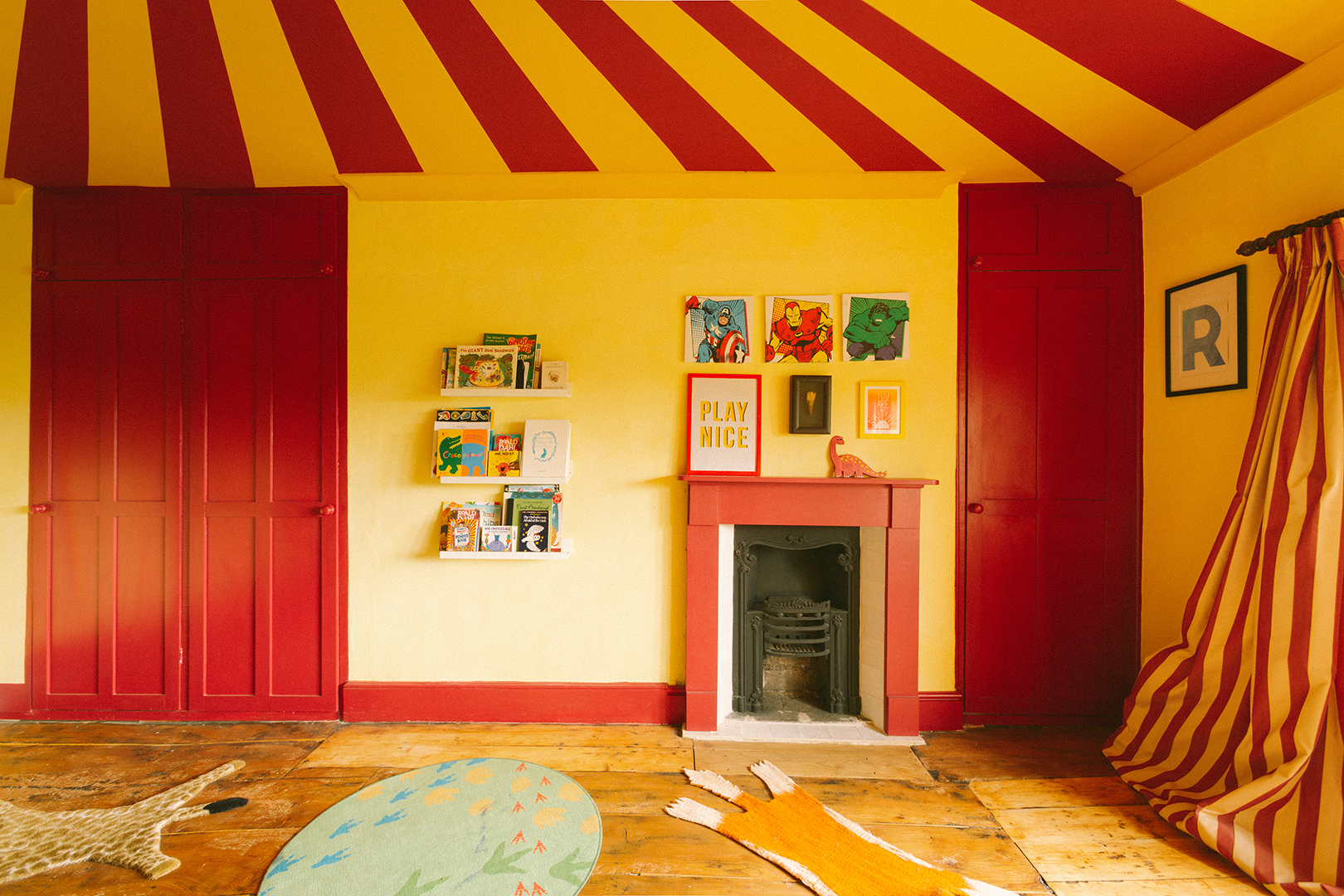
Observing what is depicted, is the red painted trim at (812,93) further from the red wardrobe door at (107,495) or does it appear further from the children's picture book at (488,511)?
the red wardrobe door at (107,495)

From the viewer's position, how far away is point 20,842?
71.4 inches

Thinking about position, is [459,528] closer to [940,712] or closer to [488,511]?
[488,511]

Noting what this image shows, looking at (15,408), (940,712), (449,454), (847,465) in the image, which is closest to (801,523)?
(847,465)

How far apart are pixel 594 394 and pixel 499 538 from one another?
2.67 feet

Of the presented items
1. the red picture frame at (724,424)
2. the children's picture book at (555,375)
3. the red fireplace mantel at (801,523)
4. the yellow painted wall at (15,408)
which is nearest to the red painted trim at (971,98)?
the red picture frame at (724,424)

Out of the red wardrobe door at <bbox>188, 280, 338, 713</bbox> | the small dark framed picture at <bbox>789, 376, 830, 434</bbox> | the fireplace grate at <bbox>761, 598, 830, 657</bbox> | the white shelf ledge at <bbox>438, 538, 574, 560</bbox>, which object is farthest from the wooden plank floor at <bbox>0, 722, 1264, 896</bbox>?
the small dark framed picture at <bbox>789, 376, 830, 434</bbox>

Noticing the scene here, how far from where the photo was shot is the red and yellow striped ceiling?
1.61 m

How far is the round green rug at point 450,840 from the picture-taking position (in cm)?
163

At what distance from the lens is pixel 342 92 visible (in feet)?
6.40

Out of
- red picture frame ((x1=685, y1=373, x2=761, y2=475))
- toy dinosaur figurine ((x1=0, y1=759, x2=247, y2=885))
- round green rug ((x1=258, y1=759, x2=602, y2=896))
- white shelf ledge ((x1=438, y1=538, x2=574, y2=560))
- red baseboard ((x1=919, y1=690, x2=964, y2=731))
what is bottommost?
toy dinosaur figurine ((x1=0, y1=759, x2=247, y2=885))

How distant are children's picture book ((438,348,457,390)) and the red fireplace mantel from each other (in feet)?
3.92

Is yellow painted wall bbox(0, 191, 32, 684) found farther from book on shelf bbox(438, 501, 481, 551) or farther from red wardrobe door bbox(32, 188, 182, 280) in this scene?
book on shelf bbox(438, 501, 481, 551)

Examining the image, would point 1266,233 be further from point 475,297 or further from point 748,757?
point 475,297

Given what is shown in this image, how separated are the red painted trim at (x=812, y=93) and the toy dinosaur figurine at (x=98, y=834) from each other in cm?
314
